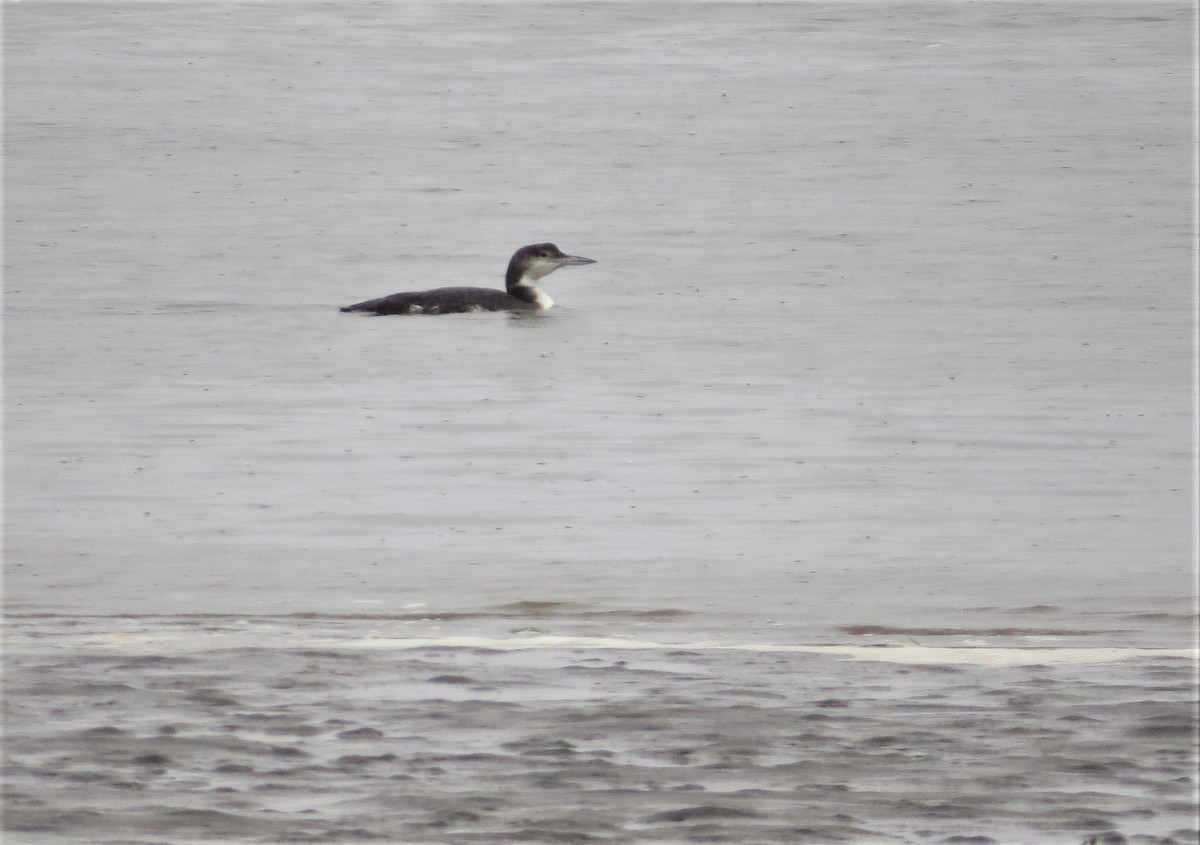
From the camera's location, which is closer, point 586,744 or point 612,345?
point 586,744

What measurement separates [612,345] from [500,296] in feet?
6.87

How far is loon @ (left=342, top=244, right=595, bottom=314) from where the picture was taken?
1706cm

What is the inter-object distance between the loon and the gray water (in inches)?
8.5

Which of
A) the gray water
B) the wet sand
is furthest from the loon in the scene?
the wet sand

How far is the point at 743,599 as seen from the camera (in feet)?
24.8

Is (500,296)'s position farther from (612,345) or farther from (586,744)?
(586,744)

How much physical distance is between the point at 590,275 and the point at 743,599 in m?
13.1

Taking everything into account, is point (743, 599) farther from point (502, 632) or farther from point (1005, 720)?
point (1005, 720)

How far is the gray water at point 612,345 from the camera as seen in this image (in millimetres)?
7836

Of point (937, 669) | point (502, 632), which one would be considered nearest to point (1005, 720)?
point (937, 669)

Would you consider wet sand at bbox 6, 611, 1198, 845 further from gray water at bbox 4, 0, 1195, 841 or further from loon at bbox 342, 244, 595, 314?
loon at bbox 342, 244, 595, 314

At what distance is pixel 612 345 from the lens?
15.8 meters

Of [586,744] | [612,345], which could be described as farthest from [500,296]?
[586,744]

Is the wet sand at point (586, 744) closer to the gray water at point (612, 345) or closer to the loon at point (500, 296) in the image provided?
the gray water at point (612, 345)
